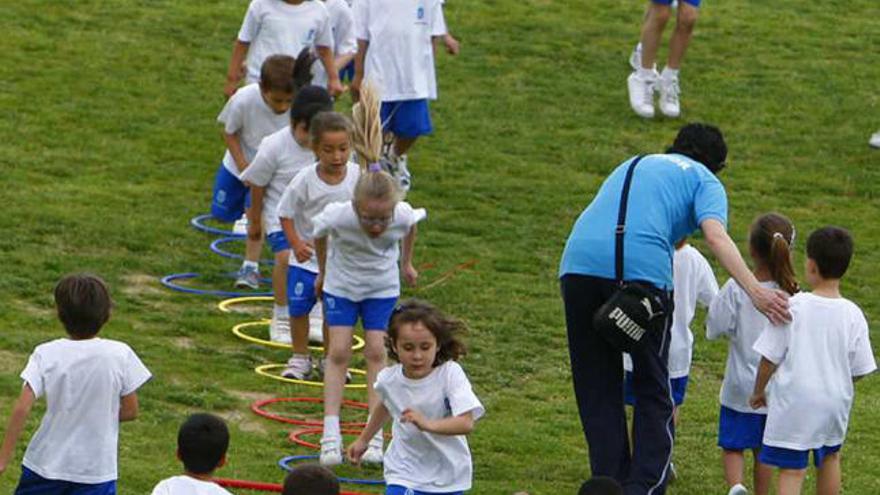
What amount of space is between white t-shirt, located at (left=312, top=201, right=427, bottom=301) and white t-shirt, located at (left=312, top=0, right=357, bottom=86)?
15.4ft

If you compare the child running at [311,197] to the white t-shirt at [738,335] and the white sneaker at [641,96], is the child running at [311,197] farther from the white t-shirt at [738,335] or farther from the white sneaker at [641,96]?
the white sneaker at [641,96]

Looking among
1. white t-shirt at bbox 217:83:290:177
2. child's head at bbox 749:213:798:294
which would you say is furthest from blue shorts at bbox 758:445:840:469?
white t-shirt at bbox 217:83:290:177

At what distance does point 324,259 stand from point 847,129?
985cm

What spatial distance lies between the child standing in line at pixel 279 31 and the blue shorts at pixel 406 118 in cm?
121

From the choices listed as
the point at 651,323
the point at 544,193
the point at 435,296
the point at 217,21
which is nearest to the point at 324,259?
the point at 651,323

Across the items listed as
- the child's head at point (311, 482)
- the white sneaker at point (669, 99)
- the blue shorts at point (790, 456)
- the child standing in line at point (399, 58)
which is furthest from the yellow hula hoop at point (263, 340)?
the white sneaker at point (669, 99)

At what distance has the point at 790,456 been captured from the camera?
344 inches

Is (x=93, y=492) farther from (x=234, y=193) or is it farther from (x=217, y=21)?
(x=217, y=21)

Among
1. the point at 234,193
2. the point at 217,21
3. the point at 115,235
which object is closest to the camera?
the point at 234,193

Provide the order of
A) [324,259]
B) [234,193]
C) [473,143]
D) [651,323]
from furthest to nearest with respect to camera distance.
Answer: [473,143] → [234,193] → [324,259] → [651,323]

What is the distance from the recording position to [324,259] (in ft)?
32.6

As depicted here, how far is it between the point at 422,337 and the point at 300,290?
3297 millimetres

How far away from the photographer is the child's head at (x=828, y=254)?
852 cm

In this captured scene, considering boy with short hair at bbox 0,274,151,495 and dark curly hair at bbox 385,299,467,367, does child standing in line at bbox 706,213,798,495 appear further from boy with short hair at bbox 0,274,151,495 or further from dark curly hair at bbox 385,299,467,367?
boy with short hair at bbox 0,274,151,495
